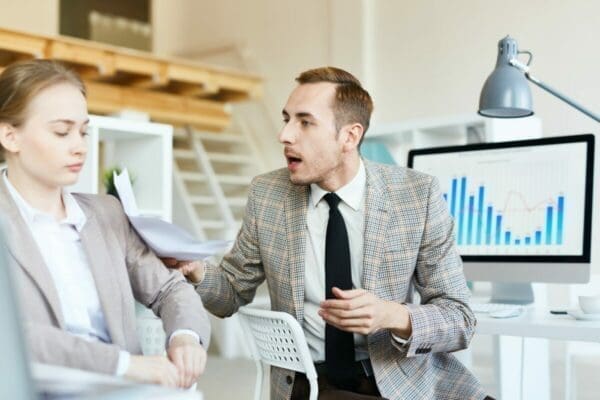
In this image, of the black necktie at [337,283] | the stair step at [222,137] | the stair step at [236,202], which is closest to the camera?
the black necktie at [337,283]

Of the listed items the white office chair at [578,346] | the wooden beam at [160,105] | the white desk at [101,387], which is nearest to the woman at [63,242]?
the white desk at [101,387]

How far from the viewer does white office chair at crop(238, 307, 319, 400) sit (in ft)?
7.06

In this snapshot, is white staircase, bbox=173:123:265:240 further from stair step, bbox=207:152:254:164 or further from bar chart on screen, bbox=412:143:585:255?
bar chart on screen, bbox=412:143:585:255

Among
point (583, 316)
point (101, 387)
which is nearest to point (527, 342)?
point (583, 316)

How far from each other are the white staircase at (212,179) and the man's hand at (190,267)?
456cm

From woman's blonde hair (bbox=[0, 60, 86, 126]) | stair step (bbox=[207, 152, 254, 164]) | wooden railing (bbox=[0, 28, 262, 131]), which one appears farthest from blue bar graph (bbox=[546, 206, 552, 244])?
stair step (bbox=[207, 152, 254, 164])

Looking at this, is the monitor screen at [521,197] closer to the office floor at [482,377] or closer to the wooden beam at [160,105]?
the office floor at [482,377]

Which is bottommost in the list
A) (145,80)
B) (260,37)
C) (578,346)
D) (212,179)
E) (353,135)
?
(578,346)

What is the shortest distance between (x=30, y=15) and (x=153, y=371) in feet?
21.5

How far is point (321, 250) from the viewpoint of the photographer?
2357 millimetres

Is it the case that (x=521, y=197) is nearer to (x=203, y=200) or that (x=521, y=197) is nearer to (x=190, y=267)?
(x=190, y=267)

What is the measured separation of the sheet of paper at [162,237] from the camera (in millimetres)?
1906

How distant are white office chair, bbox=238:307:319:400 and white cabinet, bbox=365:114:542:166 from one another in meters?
2.50

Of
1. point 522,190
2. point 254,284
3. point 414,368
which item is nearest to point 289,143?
point 254,284
